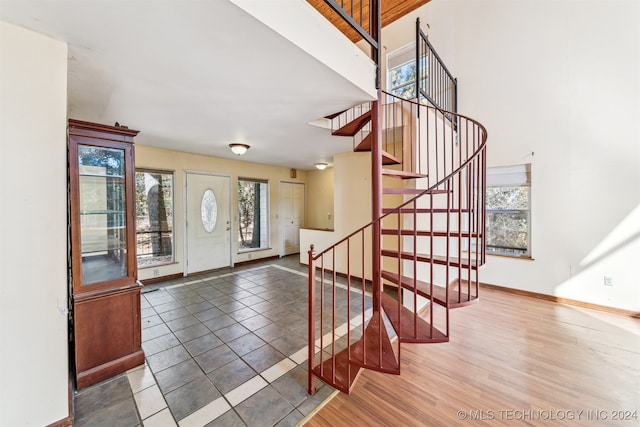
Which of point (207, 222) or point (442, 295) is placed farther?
point (207, 222)

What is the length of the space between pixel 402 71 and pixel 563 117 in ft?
7.79

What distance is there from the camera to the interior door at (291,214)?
632 centimetres

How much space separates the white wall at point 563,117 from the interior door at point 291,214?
13.6 feet

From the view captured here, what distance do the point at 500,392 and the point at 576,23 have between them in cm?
455

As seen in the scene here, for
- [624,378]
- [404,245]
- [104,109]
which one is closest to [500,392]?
[624,378]

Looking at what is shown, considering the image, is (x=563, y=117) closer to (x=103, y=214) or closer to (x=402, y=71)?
(x=402, y=71)

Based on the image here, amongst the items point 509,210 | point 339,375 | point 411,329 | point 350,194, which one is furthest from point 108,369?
point 509,210

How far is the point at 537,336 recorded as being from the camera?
2.45m

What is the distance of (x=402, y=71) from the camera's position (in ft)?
A: 12.9

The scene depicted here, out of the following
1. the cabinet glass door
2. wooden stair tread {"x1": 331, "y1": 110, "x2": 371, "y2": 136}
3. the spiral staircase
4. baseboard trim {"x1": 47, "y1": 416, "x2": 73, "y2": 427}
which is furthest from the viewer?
wooden stair tread {"x1": 331, "y1": 110, "x2": 371, "y2": 136}

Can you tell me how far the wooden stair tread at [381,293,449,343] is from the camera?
1551mm

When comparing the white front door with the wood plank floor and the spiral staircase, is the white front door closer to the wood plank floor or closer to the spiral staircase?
the spiral staircase

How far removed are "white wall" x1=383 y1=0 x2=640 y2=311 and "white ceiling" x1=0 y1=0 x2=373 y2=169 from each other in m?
2.96

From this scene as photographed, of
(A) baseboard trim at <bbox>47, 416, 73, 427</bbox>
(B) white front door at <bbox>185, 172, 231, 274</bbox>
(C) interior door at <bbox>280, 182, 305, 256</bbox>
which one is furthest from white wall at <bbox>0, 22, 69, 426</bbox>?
(C) interior door at <bbox>280, 182, 305, 256</bbox>
